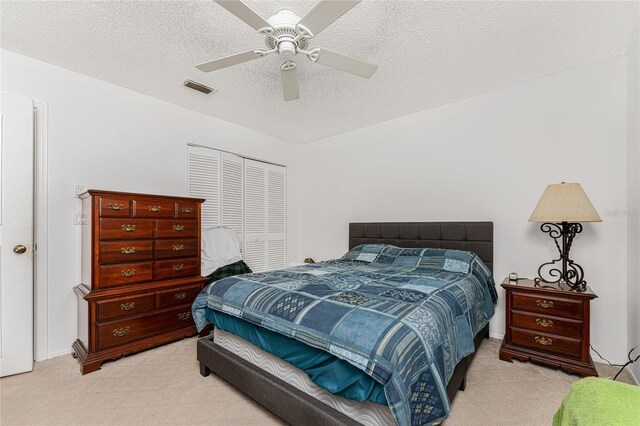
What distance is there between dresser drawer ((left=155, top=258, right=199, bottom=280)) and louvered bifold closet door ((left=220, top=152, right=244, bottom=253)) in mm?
1019

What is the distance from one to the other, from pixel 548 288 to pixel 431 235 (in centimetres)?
128

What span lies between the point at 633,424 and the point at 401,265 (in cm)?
241

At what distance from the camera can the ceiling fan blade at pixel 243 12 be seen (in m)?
1.46

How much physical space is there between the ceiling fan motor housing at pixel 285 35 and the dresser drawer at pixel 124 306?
2.49 m

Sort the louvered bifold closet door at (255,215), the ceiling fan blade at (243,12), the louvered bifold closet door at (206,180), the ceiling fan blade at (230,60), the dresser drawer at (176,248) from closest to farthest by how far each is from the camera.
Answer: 1. the ceiling fan blade at (243,12)
2. the ceiling fan blade at (230,60)
3. the dresser drawer at (176,248)
4. the louvered bifold closet door at (206,180)
5. the louvered bifold closet door at (255,215)

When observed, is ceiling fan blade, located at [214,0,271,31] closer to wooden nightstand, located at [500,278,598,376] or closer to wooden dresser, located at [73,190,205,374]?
wooden dresser, located at [73,190,205,374]

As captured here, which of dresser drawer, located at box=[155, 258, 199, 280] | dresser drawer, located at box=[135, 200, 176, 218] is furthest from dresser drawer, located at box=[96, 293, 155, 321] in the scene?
dresser drawer, located at box=[135, 200, 176, 218]

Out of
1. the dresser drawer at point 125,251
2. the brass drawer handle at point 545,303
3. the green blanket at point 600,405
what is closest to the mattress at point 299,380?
the green blanket at point 600,405

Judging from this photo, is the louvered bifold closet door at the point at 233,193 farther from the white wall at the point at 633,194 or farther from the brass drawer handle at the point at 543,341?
the white wall at the point at 633,194

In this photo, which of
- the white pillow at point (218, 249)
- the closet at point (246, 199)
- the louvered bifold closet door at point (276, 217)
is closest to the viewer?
the white pillow at point (218, 249)

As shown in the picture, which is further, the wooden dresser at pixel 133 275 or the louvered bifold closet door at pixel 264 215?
the louvered bifold closet door at pixel 264 215

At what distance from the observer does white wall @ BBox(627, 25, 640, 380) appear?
7.25 ft

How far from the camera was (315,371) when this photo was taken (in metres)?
1.50

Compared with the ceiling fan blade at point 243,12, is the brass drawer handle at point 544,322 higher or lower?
lower
